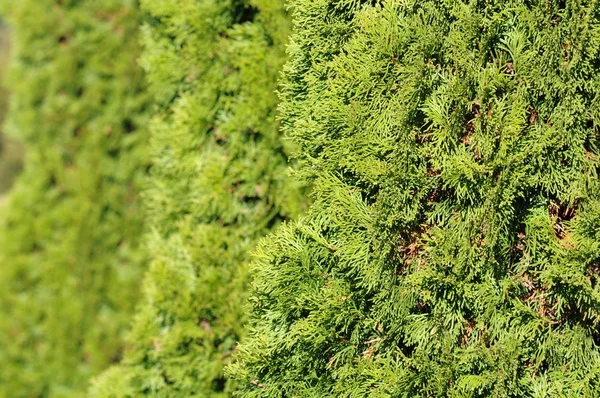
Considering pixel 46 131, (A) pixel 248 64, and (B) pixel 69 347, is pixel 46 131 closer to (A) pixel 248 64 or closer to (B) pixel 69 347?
(B) pixel 69 347

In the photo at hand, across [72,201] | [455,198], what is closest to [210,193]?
[455,198]

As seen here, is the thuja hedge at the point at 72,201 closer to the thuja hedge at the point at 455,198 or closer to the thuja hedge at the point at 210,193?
the thuja hedge at the point at 210,193

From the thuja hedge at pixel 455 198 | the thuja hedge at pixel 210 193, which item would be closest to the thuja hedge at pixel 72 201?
the thuja hedge at pixel 210 193

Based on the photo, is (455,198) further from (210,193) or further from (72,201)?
(72,201)

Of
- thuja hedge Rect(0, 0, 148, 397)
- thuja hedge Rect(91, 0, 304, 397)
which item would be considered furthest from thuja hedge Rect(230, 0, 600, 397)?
thuja hedge Rect(0, 0, 148, 397)

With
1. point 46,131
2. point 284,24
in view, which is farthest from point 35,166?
point 284,24
